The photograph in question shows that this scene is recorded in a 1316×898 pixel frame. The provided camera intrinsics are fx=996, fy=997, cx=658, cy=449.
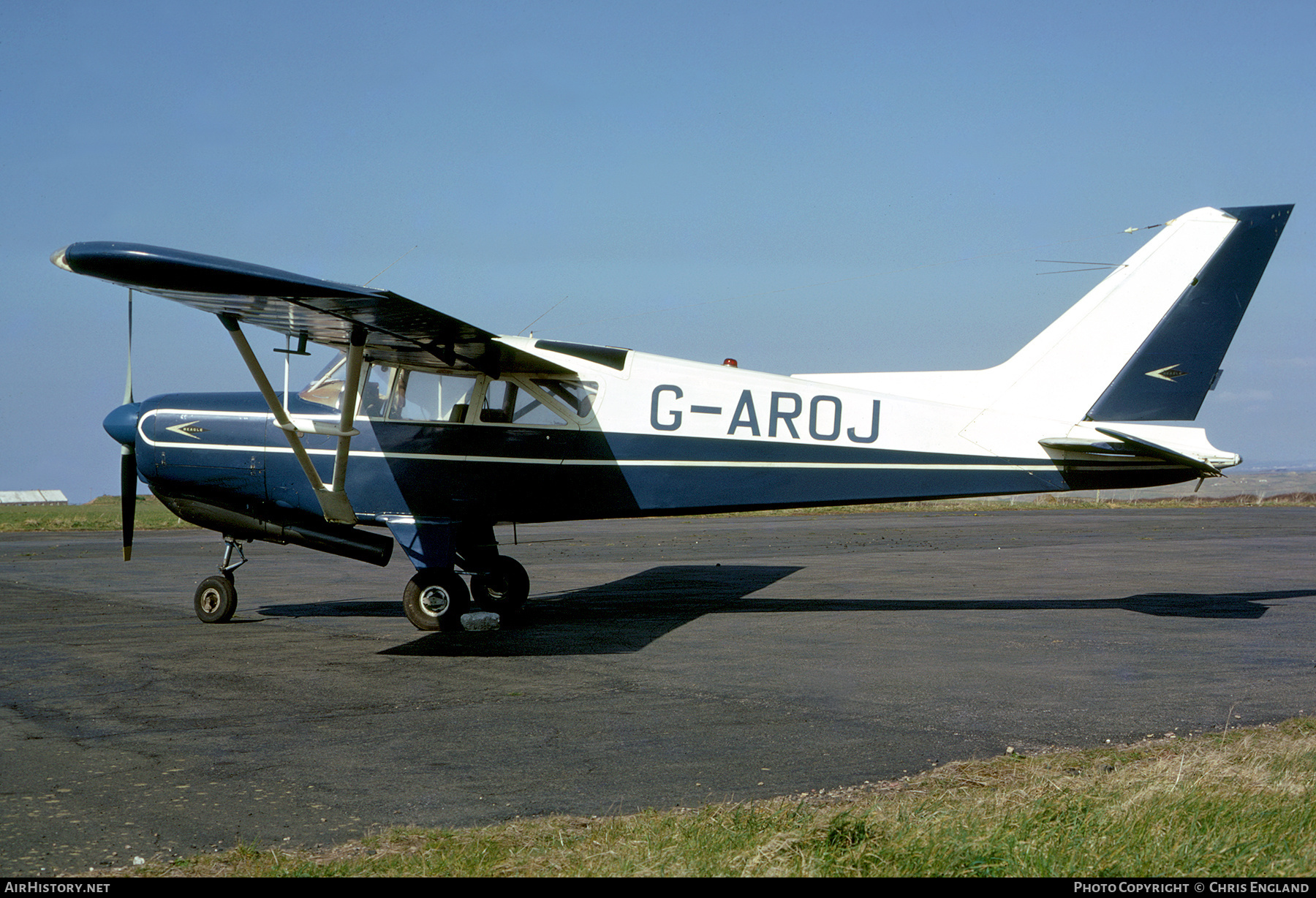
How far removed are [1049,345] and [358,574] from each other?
10823mm

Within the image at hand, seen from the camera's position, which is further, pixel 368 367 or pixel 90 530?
pixel 90 530

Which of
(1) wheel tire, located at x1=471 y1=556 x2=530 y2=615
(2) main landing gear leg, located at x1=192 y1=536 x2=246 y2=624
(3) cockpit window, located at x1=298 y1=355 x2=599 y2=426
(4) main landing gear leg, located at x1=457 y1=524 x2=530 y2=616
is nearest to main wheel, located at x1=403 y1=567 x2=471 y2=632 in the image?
(4) main landing gear leg, located at x1=457 y1=524 x2=530 y2=616

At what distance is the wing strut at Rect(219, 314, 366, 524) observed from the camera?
877cm

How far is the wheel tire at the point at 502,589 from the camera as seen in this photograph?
1088 centimetres

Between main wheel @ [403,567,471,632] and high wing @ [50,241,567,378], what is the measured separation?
2.17 metres

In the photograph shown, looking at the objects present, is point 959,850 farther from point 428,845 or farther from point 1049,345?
point 1049,345

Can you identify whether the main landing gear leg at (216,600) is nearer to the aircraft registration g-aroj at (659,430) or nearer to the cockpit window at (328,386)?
the aircraft registration g-aroj at (659,430)

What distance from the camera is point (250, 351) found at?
879 centimetres

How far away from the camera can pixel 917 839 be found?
343cm

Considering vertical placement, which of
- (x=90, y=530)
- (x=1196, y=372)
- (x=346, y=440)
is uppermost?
(x=1196, y=372)

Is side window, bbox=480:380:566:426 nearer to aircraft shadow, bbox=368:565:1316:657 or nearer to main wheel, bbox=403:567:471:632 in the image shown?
main wheel, bbox=403:567:471:632

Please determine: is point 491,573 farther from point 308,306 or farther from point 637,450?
point 308,306

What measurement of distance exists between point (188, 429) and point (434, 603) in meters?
3.36
